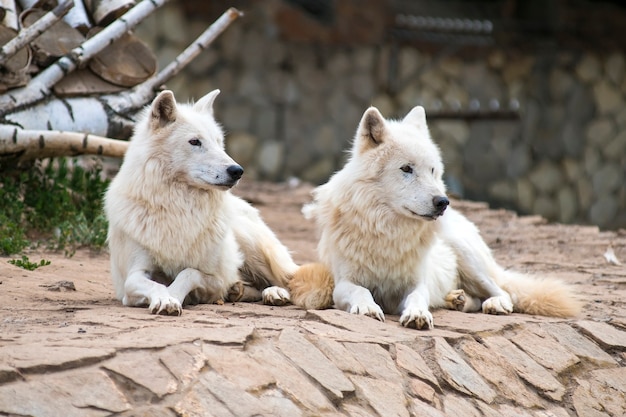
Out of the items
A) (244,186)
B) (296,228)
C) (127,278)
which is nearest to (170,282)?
(127,278)

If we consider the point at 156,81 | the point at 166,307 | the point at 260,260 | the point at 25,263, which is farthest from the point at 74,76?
the point at 166,307

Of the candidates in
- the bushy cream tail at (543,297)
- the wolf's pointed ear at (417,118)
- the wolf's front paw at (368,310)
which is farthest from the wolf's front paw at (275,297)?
the bushy cream tail at (543,297)

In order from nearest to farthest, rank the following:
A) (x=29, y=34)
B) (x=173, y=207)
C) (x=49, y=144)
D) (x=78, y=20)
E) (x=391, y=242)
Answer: (x=173, y=207)
(x=391, y=242)
(x=29, y=34)
(x=49, y=144)
(x=78, y=20)

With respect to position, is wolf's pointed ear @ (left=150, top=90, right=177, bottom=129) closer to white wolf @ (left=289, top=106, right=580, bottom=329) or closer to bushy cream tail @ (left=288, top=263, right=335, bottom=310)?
white wolf @ (left=289, top=106, right=580, bottom=329)

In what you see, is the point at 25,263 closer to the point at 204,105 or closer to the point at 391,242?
the point at 204,105

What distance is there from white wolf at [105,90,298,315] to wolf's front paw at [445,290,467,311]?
1.32 metres

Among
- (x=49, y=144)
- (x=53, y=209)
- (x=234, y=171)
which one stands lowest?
(x=53, y=209)

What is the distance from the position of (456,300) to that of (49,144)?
3.14 meters

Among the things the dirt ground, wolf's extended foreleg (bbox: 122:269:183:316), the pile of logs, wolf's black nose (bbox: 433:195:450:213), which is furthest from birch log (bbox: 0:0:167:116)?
wolf's black nose (bbox: 433:195:450:213)

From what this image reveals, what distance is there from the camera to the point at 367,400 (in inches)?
152

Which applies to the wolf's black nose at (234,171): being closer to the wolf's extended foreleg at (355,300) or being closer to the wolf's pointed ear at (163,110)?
the wolf's pointed ear at (163,110)

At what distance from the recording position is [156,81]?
7383 mm

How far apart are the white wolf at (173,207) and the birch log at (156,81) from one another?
88.2 inches

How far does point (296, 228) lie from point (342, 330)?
4.27 meters
